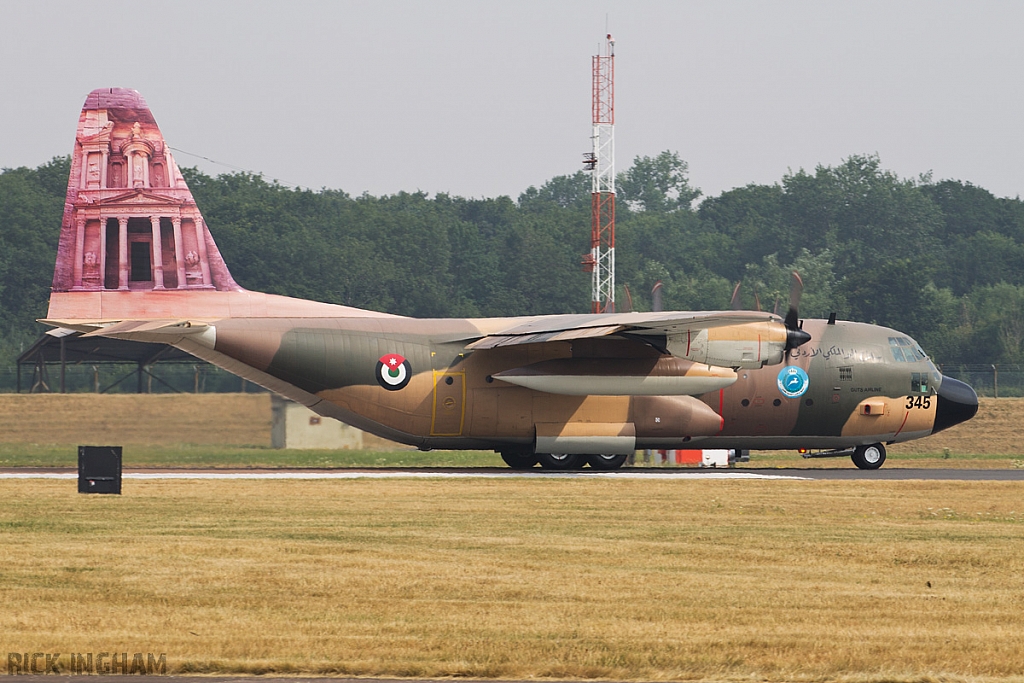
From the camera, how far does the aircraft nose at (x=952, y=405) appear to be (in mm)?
35969

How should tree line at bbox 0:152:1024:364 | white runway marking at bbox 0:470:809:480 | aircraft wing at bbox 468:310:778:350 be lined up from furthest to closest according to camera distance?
tree line at bbox 0:152:1024:364
white runway marking at bbox 0:470:809:480
aircraft wing at bbox 468:310:778:350

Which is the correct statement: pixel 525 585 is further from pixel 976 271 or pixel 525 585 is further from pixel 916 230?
pixel 916 230

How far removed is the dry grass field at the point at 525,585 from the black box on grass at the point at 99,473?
487 mm

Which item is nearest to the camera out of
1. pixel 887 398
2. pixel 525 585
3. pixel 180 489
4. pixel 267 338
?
pixel 525 585

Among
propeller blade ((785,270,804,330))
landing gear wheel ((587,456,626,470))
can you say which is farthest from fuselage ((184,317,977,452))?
propeller blade ((785,270,804,330))

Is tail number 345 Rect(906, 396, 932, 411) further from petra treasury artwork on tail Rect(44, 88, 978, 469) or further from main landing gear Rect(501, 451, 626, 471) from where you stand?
main landing gear Rect(501, 451, 626, 471)

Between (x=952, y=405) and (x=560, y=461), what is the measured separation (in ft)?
35.3

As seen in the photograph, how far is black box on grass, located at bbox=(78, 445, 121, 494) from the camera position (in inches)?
1013

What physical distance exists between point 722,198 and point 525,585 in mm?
113565

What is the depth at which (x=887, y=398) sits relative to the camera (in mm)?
35250

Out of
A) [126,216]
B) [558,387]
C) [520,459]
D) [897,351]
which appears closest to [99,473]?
[126,216]

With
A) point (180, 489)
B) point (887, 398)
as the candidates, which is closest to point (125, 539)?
point (180, 489)

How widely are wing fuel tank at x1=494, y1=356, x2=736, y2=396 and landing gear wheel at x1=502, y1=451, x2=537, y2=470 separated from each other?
3.29 m

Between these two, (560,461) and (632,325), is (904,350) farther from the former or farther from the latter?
(560,461)
